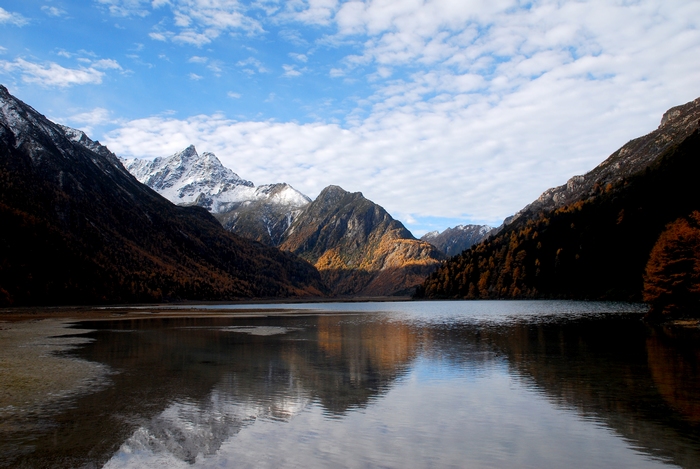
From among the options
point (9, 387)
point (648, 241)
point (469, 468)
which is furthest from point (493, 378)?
point (648, 241)

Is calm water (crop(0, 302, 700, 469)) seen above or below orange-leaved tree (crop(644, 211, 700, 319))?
below

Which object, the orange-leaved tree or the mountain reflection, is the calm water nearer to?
the mountain reflection

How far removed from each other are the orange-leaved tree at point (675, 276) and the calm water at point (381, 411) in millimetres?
26829

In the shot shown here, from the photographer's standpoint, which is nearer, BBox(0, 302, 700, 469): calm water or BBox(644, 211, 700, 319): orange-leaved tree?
BBox(0, 302, 700, 469): calm water

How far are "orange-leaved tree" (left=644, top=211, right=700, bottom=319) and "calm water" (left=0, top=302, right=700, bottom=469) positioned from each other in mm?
26829

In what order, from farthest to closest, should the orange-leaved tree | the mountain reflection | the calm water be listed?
the orange-leaved tree < the mountain reflection < the calm water

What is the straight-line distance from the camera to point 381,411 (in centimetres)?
2603

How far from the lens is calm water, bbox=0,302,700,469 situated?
18875 millimetres

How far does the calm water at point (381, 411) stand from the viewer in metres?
18.9

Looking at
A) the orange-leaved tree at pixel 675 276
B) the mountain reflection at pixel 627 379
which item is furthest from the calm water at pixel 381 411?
the orange-leaved tree at pixel 675 276

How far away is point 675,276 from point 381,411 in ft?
214

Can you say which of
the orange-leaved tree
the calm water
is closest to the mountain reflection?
the calm water

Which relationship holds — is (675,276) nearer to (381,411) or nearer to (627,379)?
(627,379)

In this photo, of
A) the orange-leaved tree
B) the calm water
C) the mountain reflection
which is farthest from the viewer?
the orange-leaved tree
